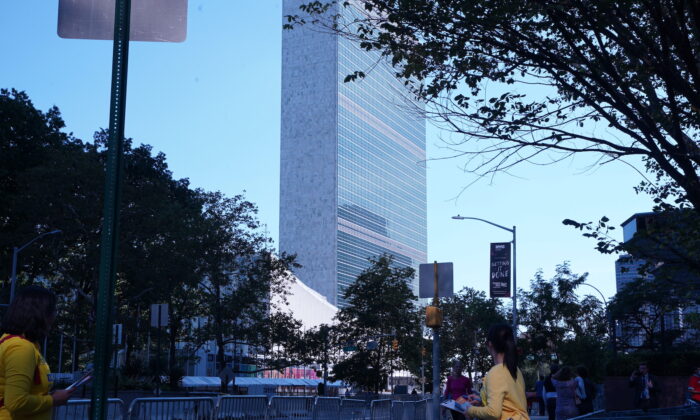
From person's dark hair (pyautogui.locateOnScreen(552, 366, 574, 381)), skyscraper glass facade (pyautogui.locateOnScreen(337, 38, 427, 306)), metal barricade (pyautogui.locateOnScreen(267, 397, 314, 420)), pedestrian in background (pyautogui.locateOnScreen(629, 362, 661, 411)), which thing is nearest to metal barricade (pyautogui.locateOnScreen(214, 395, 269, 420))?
metal barricade (pyautogui.locateOnScreen(267, 397, 314, 420))

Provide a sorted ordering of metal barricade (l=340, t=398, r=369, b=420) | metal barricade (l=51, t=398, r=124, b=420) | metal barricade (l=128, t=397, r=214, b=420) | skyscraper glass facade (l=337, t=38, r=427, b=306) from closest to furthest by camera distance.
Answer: metal barricade (l=51, t=398, r=124, b=420) < metal barricade (l=128, t=397, r=214, b=420) < metal barricade (l=340, t=398, r=369, b=420) < skyscraper glass facade (l=337, t=38, r=427, b=306)

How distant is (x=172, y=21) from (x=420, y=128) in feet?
595

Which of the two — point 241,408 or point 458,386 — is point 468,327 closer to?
point 458,386

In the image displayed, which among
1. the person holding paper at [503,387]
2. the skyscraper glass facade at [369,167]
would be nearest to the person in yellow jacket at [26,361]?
the person holding paper at [503,387]

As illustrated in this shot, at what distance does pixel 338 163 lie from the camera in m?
164

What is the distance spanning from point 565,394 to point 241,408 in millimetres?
6503

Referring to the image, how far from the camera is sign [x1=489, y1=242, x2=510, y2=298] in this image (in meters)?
32.5

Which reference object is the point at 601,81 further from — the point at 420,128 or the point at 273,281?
the point at 420,128

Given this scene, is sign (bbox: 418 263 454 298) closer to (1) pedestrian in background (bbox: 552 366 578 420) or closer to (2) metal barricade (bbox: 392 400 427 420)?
(1) pedestrian in background (bbox: 552 366 578 420)

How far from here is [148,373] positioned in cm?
3659

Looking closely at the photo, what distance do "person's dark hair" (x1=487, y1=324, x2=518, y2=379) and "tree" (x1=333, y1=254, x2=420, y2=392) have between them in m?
40.4

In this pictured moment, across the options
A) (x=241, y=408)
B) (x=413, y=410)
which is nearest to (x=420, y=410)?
(x=413, y=410)

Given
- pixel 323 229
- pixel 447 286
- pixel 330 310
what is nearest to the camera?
pixel 447 286

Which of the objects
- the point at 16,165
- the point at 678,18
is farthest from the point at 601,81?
the point at 16,165
